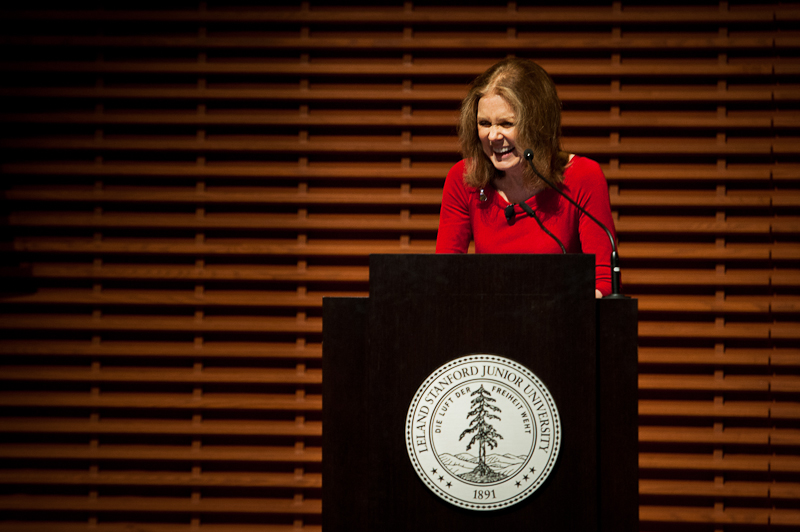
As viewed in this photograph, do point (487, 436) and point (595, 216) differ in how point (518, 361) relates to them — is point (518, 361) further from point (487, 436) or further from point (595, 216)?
point (595, 216)

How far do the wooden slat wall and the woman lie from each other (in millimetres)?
1092

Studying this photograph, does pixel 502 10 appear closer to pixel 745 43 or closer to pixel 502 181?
pixel 745 43

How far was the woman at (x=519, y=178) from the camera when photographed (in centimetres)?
174

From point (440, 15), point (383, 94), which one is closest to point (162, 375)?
point (383, 94)

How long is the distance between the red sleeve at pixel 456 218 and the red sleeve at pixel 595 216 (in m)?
0.37

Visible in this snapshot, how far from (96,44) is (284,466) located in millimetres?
2450

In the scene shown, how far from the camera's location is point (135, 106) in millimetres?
3074

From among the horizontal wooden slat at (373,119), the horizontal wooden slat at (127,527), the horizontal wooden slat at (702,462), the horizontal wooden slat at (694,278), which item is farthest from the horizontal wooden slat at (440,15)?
the horizontal wooden slat at (127,527)

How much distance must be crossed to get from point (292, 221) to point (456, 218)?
4.23 ft

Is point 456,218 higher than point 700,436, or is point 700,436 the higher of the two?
point 456,218

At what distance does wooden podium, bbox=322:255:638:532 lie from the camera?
1225 mm

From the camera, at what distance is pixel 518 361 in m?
1.23

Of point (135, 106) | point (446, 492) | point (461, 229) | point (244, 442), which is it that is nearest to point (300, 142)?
point (135, 106)

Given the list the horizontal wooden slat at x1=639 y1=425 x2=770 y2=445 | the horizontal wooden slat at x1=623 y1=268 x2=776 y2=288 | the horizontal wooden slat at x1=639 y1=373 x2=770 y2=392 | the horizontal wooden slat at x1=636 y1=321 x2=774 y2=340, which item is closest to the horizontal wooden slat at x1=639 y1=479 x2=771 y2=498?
the horizontal wooden slat at x1=639 y1=425 x2=770 y2=445
